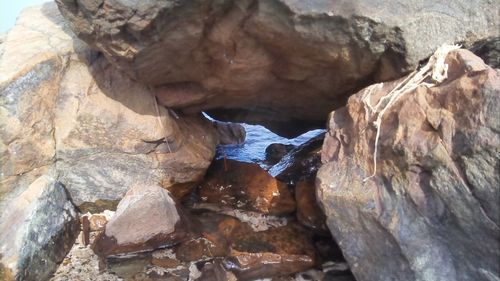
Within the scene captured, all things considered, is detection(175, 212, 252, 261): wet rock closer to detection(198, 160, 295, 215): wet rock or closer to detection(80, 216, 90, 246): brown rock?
detection(198, 160, 295, 215): wet rock

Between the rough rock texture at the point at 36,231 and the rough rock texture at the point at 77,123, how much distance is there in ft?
0.62

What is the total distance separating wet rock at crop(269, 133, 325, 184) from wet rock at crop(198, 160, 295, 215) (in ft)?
1.20

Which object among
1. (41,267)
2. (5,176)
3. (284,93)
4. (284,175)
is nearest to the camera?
(41,267)

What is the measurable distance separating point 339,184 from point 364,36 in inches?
38.1

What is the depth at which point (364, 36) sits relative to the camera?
271cm

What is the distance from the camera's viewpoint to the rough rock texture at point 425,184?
6.86 feet

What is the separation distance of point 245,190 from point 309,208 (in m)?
0.78

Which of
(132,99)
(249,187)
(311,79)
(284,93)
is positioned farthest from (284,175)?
(132,99)

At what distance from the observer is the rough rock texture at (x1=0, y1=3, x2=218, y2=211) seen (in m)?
3.28

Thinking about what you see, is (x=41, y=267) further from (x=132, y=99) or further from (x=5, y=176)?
(x=132, y=99)

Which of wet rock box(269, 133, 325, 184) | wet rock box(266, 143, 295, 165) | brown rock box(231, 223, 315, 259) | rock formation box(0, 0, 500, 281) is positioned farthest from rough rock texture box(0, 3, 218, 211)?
wet rock box(266, 143, 295, 165)

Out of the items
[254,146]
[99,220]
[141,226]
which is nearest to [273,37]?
[141,226]

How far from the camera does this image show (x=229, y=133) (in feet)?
18.9

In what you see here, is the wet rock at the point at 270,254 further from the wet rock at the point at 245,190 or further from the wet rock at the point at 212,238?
the wet rock at the point at 245,190
